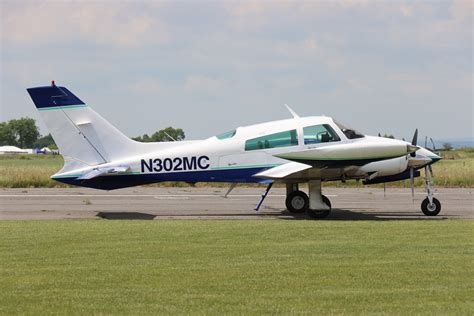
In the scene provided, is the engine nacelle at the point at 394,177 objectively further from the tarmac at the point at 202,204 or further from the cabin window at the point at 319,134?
the cabin window at the point at 319,134

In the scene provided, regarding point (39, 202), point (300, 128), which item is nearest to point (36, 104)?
point (39, 202)

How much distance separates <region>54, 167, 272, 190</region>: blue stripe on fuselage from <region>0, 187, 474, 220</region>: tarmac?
34.2 inches

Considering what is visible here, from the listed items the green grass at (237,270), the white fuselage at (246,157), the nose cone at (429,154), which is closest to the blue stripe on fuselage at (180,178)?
the white fuselage at (246,157)

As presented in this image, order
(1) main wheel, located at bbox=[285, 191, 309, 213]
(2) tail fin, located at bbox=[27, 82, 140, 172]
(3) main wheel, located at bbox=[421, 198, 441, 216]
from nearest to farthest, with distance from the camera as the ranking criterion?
(3) main wheel, located at bbox=[421, 198, 441, 216] → (2) tail fin, located at bbox=[27, 82, 140, 172] → (1) main wheel, located at bbox=[285, 191, 309, 213]

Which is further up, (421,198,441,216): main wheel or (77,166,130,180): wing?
(77,166,130,180): wing

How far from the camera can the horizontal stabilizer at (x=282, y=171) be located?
60.3ft

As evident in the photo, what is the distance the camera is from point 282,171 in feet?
61.2

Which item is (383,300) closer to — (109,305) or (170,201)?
(109,305)

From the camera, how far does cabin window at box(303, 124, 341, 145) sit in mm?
18422

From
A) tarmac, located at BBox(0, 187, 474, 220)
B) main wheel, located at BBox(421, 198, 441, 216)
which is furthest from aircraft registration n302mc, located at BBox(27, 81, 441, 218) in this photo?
tarmac, located at BBox(0, 187, 474, 220)

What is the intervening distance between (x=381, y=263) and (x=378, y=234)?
10.9 ft

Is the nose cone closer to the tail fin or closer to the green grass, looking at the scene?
the green grass

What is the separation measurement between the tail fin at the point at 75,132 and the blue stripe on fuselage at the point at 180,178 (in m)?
0.50

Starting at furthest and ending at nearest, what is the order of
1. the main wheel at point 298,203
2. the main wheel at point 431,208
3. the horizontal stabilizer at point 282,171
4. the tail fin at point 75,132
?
1. the main wheel at point 298,203
2. the tail fin at point 75,132
3. the main wheel at point 431,208
4. the horizontal stabilizer at point 282,171
